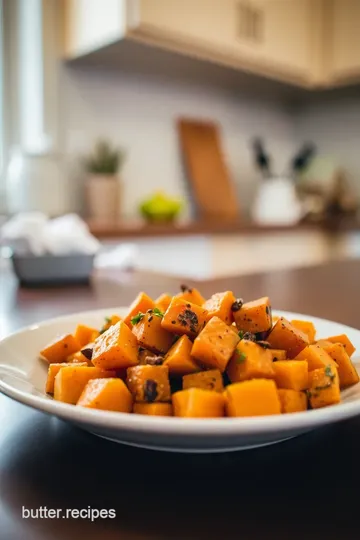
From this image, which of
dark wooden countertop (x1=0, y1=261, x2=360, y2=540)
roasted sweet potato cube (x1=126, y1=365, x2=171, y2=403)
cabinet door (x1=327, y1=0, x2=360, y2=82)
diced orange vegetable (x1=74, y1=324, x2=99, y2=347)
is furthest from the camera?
cabinet door (x1=327, y1=0, x2=360, y2=82)

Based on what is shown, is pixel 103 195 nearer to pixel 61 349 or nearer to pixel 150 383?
pixel 61 349

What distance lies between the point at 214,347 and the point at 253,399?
69 mm

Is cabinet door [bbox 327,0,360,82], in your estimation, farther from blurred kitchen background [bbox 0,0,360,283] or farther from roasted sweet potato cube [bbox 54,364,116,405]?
roasted sweet potato cube [bbox 54,364,116,405]

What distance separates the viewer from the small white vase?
2949 mm

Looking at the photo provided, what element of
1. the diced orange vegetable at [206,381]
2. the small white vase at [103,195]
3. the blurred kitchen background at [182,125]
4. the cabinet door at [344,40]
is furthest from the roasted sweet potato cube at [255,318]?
the cabinet door at [344,40]

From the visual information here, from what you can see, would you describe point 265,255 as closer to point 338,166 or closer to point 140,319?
point 338,166

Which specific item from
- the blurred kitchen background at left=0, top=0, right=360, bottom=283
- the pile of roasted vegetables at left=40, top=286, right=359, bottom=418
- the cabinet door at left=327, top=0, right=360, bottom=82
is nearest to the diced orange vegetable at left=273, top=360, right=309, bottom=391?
the pile of roasted vegetables at left=40, top=286, right=359, bottom=418

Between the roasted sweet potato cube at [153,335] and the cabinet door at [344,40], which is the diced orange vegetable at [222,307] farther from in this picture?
the cabinet door at [344,40]

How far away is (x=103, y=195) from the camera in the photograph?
116 inches

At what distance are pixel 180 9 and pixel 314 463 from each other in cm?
264

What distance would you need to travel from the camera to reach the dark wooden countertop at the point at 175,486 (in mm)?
381

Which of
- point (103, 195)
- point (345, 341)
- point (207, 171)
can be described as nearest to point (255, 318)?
point (345, 341)

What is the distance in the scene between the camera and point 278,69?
3.39 metres

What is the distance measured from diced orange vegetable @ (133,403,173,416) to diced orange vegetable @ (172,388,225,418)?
1cm
